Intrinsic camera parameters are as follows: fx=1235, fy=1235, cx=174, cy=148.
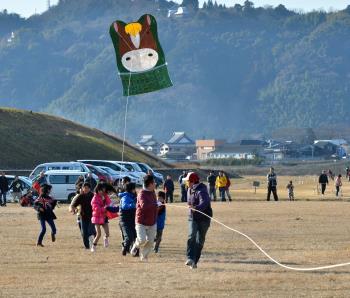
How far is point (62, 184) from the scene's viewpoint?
151 ft

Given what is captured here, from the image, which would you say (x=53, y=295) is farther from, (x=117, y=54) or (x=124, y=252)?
(x=117, y=54)

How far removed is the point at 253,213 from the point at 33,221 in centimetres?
727

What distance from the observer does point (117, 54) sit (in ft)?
102

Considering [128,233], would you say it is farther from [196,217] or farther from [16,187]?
[16,187]

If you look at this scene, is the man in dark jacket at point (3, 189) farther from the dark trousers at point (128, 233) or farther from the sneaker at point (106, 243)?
the dark trousers at point (128, 233)

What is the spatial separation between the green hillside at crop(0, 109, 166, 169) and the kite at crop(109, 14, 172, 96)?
42234 mm

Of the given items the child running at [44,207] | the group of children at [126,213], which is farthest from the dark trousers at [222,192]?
the child running at [44,207]

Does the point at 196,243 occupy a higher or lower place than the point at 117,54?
lower

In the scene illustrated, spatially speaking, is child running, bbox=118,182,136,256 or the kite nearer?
child running, bbox=118,182,136,256

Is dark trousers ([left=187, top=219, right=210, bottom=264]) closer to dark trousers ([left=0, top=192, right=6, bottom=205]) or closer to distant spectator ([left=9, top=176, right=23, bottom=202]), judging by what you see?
dark trousers ([left=0, top=192, right=6, bottom=205])

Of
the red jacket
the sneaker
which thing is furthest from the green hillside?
the red jacket

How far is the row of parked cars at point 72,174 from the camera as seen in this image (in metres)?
45.9

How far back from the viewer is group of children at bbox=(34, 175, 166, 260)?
68.3ft

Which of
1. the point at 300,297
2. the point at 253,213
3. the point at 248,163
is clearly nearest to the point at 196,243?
the point at 300,297
